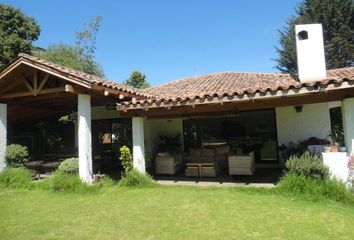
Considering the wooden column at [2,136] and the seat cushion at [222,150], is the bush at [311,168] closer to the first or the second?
the seat cushion at [222,150]

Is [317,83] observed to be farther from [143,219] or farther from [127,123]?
[127,123]

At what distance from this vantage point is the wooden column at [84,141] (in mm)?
9914

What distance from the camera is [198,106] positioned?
9.79m

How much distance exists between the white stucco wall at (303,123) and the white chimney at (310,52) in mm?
3213

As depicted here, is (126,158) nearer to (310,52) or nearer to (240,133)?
(240,133)

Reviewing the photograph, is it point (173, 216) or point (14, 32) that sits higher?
point (14, 32)

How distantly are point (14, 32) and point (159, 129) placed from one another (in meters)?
20.8

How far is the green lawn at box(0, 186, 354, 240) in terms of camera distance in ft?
18.3

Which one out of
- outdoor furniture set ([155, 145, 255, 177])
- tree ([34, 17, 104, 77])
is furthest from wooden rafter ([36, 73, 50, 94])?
tree ([34, 17, 104, 77])

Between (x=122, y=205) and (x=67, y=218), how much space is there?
1.46 meters

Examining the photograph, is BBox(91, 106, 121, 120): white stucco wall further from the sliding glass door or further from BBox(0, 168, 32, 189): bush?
BBox(0, 168, 32, 189): bush

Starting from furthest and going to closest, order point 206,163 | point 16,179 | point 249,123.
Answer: point 249,123, point 206,163, point 16,179

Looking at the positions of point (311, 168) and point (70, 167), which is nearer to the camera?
point (311, 168)

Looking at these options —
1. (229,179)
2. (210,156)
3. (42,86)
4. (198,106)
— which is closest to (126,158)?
(198,106)
